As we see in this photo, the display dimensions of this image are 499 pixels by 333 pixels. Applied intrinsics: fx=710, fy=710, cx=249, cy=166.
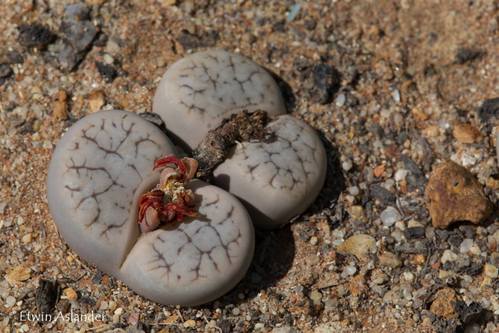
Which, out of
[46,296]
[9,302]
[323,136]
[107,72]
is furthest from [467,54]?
[9,302]

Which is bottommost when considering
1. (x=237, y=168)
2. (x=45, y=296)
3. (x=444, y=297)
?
(x=444, y=297)

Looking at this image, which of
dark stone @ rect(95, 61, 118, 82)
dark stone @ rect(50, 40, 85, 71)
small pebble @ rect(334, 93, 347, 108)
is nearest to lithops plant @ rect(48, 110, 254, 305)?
dark stone @ rect(95, 61, 118, 82)

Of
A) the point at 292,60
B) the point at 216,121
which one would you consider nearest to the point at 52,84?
the point at 216,121

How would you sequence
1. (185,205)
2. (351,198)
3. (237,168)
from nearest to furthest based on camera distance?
(185,205) → (237,168) → (351,198)

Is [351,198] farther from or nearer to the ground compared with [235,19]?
nearer to the ground

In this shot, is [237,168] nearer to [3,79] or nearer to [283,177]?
[283,177]
